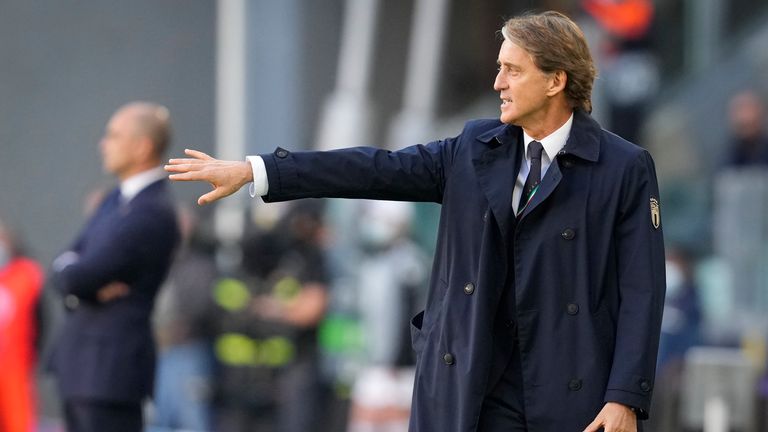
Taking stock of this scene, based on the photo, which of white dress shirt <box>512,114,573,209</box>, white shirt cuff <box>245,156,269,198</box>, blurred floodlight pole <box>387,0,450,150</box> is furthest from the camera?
blurred floodlight pole <box>387,0,450,150</box>

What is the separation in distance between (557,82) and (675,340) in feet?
21.4

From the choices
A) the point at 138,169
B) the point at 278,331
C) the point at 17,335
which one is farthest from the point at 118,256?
the point at 17,335

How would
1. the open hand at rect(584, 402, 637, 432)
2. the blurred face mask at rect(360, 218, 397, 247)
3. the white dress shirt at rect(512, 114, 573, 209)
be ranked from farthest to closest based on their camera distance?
1. the blurred face mask at rect(360, 218, 397, 247)
2. the white dress shirt at rect(512, 114, 573, 209)
3. the open hand at rect(584, 402, 637, 432)

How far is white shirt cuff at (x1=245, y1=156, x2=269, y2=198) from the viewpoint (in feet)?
13.1

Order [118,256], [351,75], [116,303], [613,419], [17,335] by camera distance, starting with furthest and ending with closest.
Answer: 1. [351,75]
2. [17,335]
3. [116,303]
4. [118,256]
5. [613,419]

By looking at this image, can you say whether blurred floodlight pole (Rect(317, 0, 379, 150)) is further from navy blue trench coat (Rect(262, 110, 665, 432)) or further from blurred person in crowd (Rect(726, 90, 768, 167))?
navy blue trench coat (Rect(262, 110, 665, 432))

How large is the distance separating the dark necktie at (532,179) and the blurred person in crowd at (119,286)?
2.48 m

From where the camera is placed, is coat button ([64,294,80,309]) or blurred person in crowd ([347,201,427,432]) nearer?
coat button ([64,294,80,309])

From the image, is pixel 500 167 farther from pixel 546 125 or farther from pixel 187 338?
pixel 187 338

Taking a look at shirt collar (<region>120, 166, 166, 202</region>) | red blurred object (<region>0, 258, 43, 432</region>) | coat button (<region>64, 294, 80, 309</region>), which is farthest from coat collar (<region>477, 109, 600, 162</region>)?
red blurred object (<region>0, 258, 43, 432</region>)

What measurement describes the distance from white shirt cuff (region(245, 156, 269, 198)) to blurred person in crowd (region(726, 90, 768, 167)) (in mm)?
7140

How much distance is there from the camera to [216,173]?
3.96 meters

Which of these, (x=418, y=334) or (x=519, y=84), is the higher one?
(x=519, y=84)

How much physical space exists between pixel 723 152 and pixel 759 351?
5.12 feet
